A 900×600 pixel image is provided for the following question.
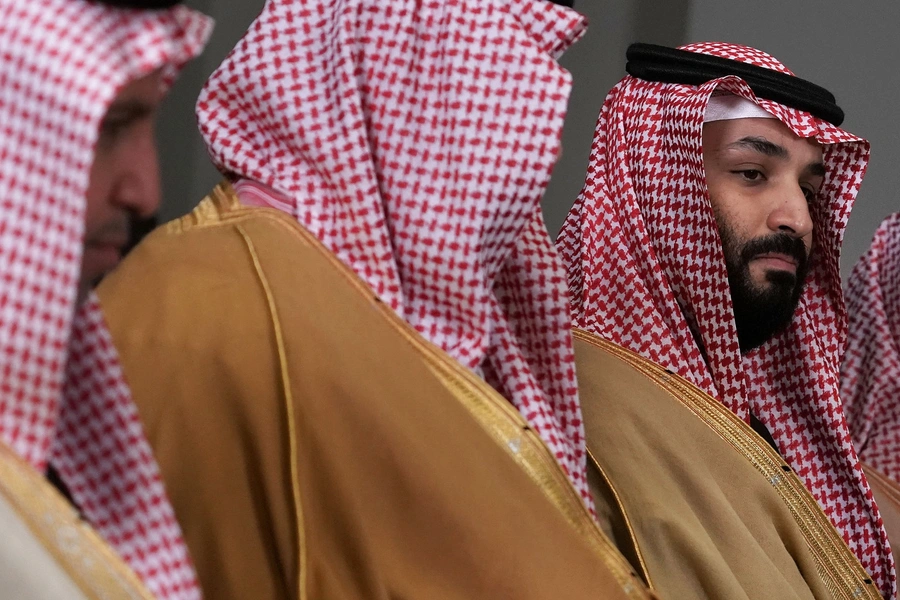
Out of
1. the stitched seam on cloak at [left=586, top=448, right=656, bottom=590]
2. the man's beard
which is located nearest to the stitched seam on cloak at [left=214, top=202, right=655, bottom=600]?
the stitched seam on cloak at [left=586, top=448, right=656, bottom=590]

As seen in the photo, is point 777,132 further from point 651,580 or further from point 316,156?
point 316,156

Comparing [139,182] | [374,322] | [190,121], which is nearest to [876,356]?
[190,121]

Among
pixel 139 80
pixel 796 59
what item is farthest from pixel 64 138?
pixel 796 59

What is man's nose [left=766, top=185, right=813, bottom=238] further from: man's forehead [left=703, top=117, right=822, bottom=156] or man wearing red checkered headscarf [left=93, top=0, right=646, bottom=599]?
man wearing red checkered headscarf [left=93, top=0, right=646, bottom=599]

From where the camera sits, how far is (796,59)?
3.80m

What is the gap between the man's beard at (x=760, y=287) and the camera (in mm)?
2223

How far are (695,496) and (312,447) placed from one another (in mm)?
828

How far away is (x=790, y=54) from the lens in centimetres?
379

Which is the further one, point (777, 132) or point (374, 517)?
point (777, 132)

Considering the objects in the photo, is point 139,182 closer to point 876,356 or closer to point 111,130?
point 111,130

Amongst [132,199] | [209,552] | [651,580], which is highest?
[132,199]

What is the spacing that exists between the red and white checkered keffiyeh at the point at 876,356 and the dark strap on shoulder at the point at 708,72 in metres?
0.72

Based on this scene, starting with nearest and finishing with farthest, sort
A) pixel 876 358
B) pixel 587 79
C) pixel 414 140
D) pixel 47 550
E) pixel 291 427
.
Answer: pixel 47 550 → pixel 291 427 → pixel 414 140 → pixel 876 358 → pixel 587 79

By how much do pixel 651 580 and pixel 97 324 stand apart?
939 millimetres
